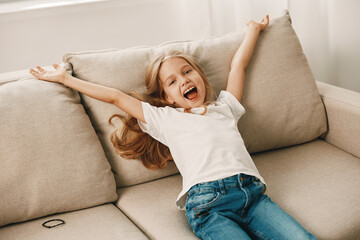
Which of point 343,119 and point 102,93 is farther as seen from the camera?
point 343,119

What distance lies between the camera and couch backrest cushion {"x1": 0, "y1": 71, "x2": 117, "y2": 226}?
4.73 ft

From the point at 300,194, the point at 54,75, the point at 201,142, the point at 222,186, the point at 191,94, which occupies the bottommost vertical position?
the point at 300,194

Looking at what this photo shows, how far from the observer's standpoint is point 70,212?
153cm

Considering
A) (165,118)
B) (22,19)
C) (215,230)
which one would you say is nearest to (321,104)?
(165,118)

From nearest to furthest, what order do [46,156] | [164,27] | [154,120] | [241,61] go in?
1. [46,156]
2. [154,120]
3. [241,61]
4. [164,27]

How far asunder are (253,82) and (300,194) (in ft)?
1.71

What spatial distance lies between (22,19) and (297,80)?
1.40m

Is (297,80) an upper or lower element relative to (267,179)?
upper

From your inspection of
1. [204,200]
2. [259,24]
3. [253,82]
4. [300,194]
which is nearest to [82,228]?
[204,200]

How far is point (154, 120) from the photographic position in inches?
62.9

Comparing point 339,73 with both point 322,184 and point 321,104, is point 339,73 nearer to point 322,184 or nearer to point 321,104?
point 321,104

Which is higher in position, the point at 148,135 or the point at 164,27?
the point at 164,27

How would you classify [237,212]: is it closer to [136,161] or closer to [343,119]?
[136,161]

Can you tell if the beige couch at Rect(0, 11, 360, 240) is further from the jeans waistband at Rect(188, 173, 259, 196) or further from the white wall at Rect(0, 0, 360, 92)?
the white wall at Rect(0, 0, 360, 92)
